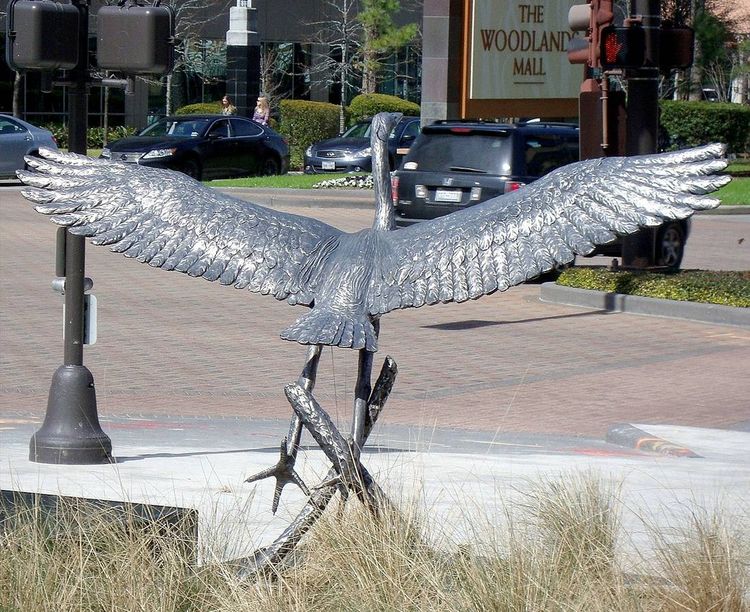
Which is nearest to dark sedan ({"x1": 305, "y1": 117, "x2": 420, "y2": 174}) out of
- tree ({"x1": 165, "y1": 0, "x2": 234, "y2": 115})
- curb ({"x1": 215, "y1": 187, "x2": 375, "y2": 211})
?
curb ({"x1": 215, "y1": 187, "x2": 375, "y2": 211})

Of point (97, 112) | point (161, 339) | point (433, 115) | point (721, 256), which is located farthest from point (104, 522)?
point (97, 112)

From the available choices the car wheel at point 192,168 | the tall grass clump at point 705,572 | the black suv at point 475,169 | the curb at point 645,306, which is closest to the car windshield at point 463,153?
the black suv at point 475,169

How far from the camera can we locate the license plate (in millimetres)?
17656

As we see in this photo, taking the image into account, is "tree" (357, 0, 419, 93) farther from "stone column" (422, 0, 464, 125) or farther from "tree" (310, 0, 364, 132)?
"stone column" (422, 0, 464, 125)

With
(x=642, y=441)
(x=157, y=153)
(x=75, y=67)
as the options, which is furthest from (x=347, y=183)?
(x=75, y=67)

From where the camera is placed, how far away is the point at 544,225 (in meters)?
4.66

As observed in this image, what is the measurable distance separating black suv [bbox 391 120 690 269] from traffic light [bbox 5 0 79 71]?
968cm

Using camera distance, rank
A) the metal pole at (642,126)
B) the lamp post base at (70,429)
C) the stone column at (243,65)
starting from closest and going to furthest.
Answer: the lamp post base at (70,429) < the metal pole at (642,126) < the stone column at (243,65)

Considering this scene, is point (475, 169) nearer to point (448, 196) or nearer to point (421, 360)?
point (448, 196)

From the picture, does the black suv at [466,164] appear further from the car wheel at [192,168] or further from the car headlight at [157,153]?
the car wheel at [192,168]

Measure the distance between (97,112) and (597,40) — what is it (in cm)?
3580

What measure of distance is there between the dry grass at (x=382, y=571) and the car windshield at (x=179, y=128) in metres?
26.5

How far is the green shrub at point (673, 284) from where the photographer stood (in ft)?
47.8

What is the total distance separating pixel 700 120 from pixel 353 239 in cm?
3651
